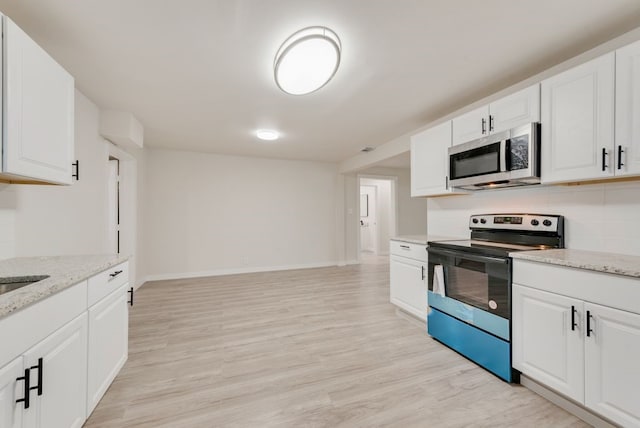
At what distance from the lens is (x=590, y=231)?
1.84m

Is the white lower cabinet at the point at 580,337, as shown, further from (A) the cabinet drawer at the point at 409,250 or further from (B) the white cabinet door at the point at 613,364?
(A) the cabinet drawer at the point at 409,250

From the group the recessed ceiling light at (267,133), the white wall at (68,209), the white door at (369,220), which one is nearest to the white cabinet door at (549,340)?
the recessed ceiling light at (267,133)

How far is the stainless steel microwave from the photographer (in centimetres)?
191

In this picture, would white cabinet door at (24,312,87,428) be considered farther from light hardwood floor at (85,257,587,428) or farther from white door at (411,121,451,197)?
white door at (411,121,451,197)

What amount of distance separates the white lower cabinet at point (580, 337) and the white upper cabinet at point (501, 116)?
3.63ft

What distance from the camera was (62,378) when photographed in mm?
1206

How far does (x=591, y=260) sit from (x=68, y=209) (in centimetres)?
394

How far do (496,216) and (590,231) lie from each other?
62cm

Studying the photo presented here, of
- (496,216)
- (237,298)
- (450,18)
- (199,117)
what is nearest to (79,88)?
(199,117)

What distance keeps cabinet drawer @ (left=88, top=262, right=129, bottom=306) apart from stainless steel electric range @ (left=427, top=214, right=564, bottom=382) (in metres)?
2.52

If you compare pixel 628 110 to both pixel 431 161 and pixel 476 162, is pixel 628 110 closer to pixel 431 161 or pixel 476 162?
pixel 476 162

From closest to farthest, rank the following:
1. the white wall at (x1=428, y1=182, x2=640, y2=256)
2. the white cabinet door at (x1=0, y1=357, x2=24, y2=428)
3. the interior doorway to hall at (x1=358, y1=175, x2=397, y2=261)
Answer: the white cabinet door at (x1=0, y1=357, x2=24, y2=428) < the white wall at (x1=428, y1=182, x2=640, y2=256) < the interior doorway to hall at (x1=358, y1=175, x2=397, y2=261)

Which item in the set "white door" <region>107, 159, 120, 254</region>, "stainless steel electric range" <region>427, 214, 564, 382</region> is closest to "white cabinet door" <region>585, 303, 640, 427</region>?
"stainless steel electric range" <region>427, 214, 564, 382</region>

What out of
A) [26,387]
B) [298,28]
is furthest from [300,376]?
[298,28]
